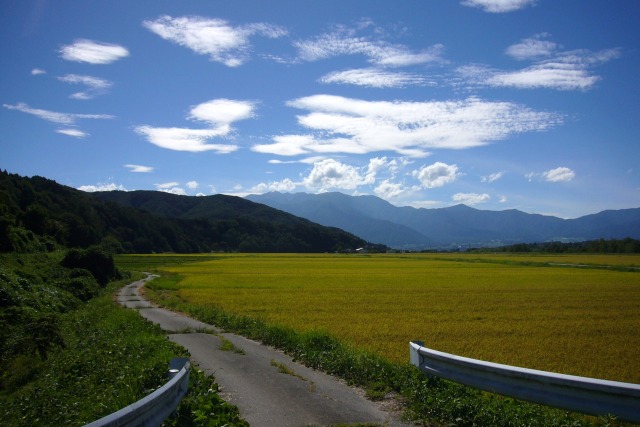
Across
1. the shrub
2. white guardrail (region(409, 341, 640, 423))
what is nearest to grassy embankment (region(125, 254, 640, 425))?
white guardrail (region(409, 341, 640, 423))

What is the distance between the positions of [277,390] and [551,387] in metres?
4.28

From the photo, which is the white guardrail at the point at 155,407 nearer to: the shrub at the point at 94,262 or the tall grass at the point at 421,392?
the tall grass at the point at 421,392

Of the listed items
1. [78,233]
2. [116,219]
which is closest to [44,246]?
[78,233]

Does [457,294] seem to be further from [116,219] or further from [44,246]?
[116,219]

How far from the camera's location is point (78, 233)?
79.9 m

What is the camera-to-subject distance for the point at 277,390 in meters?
7.93

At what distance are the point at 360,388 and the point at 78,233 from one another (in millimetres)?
82805

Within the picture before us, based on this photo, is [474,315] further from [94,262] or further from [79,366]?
[94,262]

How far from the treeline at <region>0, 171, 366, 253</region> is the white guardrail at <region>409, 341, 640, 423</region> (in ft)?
116

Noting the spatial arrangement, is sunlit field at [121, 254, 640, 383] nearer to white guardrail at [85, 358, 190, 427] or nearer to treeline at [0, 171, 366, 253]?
white guardrail at [85, 358, 190, 427]

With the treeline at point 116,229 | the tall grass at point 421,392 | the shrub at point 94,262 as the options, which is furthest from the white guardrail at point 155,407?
the shrub at point 94,262

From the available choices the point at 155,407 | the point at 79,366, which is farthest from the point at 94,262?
the point at 155,407

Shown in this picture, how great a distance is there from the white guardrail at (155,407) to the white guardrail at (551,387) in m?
3.69

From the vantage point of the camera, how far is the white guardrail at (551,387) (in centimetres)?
487
